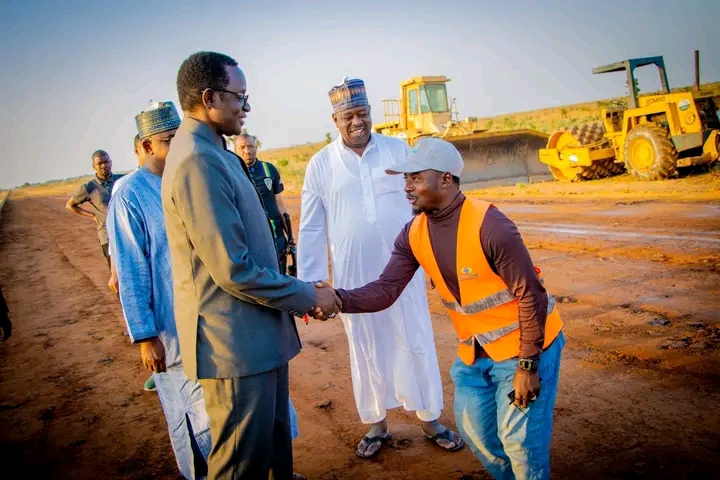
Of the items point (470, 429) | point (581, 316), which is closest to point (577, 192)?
point (581, 316)

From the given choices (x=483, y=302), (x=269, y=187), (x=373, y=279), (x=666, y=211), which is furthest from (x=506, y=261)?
(x=666, y=211)

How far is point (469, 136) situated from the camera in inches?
660

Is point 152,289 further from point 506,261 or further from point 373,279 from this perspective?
point 506,261

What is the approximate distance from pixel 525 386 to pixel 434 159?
110 cm

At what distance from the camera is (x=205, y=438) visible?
3014 millimetres

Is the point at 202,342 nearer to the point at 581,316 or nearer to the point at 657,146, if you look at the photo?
the point at 581,316

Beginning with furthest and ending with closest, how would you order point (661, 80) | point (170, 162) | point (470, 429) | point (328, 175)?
point (661, 80) < point (328, 175) < point (470, 429) < point (170, 162)

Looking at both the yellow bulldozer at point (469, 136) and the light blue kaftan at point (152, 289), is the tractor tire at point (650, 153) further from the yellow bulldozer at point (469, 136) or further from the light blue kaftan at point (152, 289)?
the light blue kaftan at point (152, 289)

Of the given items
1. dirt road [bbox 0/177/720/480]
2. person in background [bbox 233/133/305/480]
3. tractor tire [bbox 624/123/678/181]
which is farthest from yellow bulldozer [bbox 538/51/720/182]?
person in background [bbox 233/133/305/480]

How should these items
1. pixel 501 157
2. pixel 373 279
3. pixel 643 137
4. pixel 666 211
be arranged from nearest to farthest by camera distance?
pixel 373 279 < pixel 666 211 < pixel 643 137 < pixel 501 157

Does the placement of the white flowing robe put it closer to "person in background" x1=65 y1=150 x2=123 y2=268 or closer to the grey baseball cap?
the grey baseball cap

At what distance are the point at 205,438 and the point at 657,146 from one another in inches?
537

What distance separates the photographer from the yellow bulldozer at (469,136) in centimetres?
1736

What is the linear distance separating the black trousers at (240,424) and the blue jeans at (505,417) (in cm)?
96
